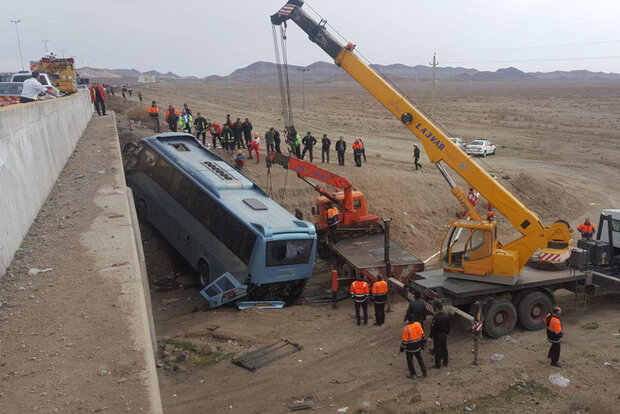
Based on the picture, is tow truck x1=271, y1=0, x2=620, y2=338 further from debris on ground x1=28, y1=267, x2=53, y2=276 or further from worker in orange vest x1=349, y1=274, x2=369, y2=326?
debris on ground x1=28, y1=267, x2=53, y2=276

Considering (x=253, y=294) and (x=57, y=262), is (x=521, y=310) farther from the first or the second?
(x=57, y=262)

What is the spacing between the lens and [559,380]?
10.1m

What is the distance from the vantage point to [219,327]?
12.4m

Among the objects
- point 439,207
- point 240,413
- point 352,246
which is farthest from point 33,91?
point 439,207

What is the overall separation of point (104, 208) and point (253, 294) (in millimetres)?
4343

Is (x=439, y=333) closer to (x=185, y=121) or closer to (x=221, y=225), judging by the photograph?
(x=221, y=225)

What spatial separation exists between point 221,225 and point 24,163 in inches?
208

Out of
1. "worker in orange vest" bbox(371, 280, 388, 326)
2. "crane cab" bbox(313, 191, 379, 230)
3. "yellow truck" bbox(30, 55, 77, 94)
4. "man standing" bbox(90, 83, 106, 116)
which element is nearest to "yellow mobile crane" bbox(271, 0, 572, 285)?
"worker in orange vest" bbox(371, 280, 388, 326)

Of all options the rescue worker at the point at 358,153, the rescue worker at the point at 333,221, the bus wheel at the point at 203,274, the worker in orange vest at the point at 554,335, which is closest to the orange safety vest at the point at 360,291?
the worker in orange vest at the point at 554,335

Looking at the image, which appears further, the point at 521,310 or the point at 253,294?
the point at 253,294

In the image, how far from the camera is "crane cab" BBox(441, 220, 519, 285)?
12.3 m

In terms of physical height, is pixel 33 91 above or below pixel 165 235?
above

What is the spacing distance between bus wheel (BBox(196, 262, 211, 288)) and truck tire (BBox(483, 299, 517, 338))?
755 centimetres

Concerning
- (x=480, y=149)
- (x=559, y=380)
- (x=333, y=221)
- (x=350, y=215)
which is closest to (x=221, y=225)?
(x=333, y=221)
